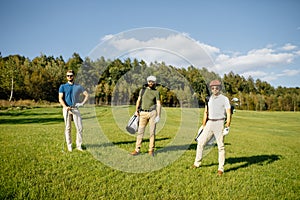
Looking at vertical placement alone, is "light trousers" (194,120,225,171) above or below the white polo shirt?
below

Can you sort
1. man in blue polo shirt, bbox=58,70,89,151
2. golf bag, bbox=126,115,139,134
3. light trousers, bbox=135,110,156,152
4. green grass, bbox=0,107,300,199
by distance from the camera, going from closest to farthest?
green grass, bbox=0,107,300,199 < man in blue polo shirt, bbox=58,70,89,151 < light trousers, bbox=135,110,156,152 < golf bag, bbox=126,115,139,134

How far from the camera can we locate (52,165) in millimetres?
6145

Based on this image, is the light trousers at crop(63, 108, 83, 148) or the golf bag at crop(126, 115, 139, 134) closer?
the light trousers at crop(63, 108, 83, 148)

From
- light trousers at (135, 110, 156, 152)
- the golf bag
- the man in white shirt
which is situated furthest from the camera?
the golf bag

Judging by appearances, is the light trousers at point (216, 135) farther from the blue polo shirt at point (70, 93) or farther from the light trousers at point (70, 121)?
the blue polo shirt at point (70, 93)

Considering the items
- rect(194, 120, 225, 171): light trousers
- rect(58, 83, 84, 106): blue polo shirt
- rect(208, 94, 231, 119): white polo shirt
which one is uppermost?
rect(58, 83, 84, 106): blue polo shirt

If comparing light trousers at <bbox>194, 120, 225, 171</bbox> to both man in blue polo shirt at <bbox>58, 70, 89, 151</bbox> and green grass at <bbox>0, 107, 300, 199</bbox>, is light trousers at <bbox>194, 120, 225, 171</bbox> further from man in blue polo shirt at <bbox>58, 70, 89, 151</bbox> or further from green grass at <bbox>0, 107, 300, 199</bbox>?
man in blue polo shirt at <bbox>58, 70, 89, 151</bbox>

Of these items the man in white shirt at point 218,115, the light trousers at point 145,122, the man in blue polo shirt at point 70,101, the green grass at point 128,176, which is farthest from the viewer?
the light trousers at point 145,122

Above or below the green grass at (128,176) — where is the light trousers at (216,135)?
above

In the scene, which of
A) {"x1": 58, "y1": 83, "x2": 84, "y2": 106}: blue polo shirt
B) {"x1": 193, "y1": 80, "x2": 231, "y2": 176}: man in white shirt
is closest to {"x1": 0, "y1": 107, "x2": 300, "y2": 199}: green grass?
{"x1": 193, "y1": 80, "x2": 231, "y2": 176}: man in white shirt

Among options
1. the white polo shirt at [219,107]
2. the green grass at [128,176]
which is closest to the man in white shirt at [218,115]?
the white polo shirt at [219,107]

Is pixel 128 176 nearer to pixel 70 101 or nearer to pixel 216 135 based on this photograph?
pixel 216 135

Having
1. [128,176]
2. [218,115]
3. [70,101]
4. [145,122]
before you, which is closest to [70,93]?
[70,101]

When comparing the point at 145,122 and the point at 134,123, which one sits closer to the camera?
the point at 145,122
